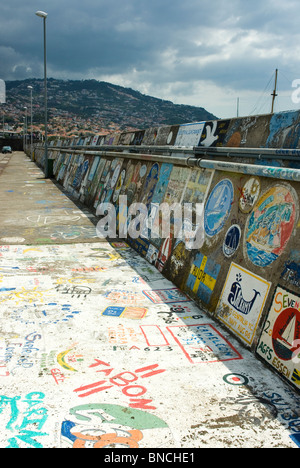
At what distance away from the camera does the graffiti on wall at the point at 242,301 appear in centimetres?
425

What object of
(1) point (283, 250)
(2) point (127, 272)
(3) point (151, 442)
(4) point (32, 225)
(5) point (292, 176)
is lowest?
(4) point (32, 225)

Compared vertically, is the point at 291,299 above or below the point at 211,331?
above

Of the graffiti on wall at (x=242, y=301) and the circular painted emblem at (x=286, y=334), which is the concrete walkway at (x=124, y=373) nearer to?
the graffiti on wall at (x=242, y=301)

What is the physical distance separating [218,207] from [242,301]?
1.75 metres

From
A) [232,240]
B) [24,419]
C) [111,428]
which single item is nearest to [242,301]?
[232,240]

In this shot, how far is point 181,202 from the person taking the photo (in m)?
7.04

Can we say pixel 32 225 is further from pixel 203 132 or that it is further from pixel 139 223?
pixel 203 132

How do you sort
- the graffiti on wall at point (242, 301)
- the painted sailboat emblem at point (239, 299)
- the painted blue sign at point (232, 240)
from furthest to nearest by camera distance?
the painted blue sign at point (232, 240) → the painted sailboat emblem at point (239, 299) → the graffiti on wall at point (242, 301)

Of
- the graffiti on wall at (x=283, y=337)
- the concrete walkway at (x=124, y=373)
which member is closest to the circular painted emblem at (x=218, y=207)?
the concrete walkway at (x=124, y=373)

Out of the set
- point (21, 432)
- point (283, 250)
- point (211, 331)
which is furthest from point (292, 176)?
point (21, 432)

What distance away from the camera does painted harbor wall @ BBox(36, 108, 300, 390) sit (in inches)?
154

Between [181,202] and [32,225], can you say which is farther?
[32,225]
